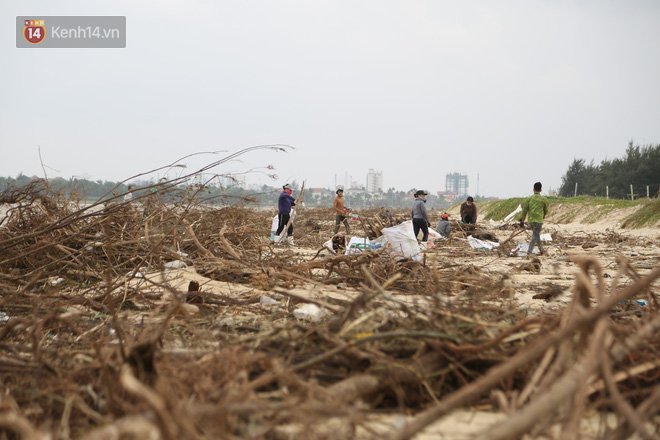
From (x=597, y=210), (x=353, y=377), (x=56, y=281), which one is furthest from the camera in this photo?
(x=597, y=210)

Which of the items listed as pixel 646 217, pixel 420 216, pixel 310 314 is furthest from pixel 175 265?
pixel 646 217

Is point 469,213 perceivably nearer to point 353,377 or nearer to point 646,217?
point 646,217

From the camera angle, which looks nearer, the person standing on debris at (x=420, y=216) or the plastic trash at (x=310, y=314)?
the plastic trash at (x=310, y=314)

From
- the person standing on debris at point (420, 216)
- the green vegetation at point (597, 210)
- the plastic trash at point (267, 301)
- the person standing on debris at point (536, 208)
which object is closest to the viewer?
the plastic trash at point (267, 301)

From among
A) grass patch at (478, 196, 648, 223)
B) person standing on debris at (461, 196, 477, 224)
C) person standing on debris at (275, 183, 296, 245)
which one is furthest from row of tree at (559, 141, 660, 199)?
person standing on debris at (275, 183, 296, 245)

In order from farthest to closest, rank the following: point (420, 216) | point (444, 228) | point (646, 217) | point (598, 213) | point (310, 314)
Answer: point (598, 213)
point (646, 217)
point (444, 228)
point (420, 216)
point (310, 314)

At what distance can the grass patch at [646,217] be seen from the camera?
12.9 metres

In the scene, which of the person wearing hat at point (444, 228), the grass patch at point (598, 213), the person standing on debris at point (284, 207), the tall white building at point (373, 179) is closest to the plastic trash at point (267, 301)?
the person standing on debris at point (284, 207)

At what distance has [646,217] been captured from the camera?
13.2m

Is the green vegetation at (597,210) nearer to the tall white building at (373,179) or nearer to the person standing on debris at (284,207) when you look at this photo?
the person standing on debris at (284,207)

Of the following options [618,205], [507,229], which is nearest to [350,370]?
[507,229]

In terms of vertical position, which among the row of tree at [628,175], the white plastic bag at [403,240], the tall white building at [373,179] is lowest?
the white plastic bag at [403,240]

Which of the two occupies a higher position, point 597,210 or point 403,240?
point 597,210

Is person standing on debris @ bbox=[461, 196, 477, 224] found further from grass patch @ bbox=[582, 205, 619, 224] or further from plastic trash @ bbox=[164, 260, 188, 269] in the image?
grass patch @ bbox=[582, 205, 619, 224]
